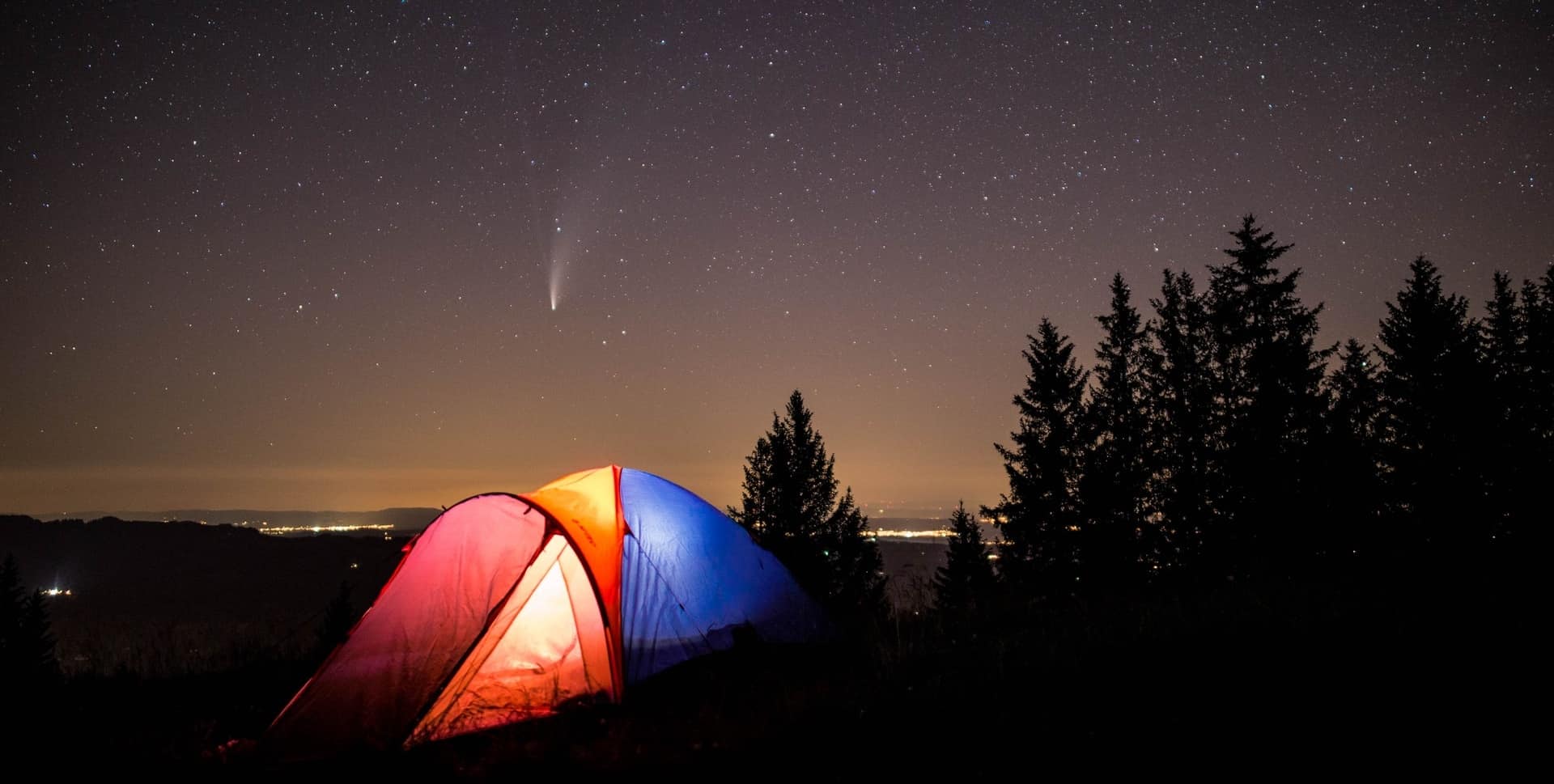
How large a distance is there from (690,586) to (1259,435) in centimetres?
1992

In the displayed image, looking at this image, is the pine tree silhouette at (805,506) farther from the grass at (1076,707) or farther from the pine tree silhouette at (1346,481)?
the grass at (1076,707)

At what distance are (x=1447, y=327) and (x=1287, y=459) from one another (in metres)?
9.25

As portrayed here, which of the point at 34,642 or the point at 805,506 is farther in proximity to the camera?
the point at 805,506

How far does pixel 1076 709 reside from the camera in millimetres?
4410

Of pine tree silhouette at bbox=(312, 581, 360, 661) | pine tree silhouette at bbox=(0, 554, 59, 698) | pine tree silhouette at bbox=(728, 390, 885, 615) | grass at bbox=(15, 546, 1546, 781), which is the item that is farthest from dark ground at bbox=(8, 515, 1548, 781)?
pine tree silhouette at bbox=(728, 390, 885, 615)

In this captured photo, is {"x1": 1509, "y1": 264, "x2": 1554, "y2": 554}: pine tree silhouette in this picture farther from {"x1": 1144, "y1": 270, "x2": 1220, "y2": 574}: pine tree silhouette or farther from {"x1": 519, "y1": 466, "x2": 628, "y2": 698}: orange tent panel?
{"x1": 519, "y1": 466, "x2": 628, "y2": 698}: orange tent panel

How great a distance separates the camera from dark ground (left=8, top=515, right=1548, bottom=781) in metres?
3.68

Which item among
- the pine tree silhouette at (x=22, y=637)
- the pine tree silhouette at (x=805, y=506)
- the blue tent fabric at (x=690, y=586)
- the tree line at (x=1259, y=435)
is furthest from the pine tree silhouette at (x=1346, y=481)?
the pine tree silhouette at (x=22, y=637)

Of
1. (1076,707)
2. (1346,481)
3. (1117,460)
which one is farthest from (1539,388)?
(1076,707)

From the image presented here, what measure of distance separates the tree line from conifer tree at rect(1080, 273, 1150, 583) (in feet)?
0.18

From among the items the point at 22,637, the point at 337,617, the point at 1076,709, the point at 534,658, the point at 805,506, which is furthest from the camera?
the point at 805,506

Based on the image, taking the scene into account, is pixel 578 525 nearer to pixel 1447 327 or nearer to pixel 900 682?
pixel 900 682

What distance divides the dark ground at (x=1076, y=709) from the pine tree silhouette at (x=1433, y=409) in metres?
20.4

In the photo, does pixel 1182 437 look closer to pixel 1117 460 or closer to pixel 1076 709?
pixel 1117 460
